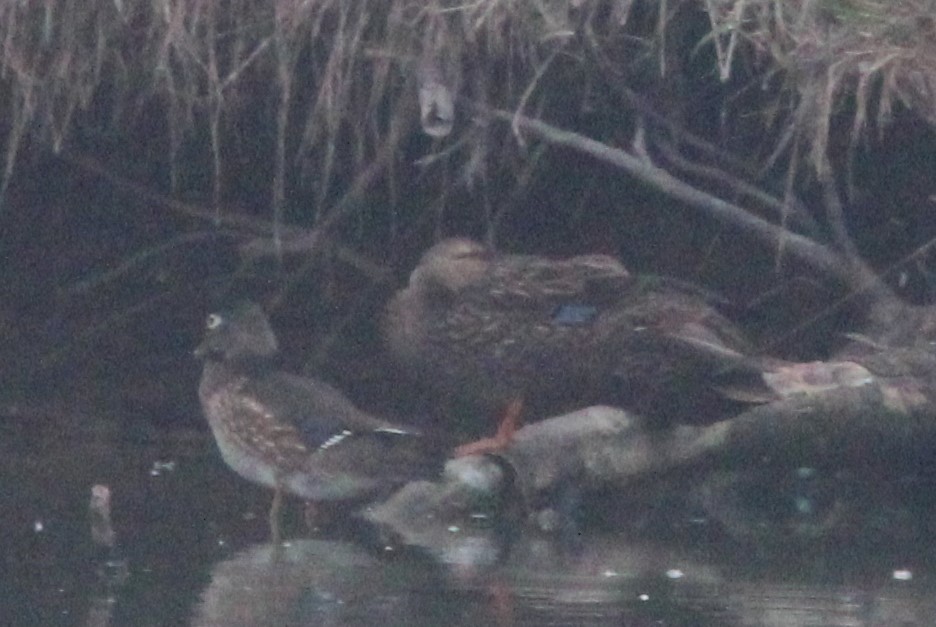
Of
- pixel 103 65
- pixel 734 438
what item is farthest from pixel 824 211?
pixel 103 65

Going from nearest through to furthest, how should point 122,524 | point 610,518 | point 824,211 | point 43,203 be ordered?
point 122,524 < point 610,518 < point 824,211 < point 43,203

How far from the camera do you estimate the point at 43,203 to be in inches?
293

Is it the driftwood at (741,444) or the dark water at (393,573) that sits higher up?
the driftwood at (741,444)

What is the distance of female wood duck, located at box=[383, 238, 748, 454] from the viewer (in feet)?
19.9

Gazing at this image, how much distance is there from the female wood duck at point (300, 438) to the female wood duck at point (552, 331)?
0.38 meters

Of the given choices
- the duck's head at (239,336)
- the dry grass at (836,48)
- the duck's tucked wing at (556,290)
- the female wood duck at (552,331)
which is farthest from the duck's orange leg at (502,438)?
the dry grass at (836,48)

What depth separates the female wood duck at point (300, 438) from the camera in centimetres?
573

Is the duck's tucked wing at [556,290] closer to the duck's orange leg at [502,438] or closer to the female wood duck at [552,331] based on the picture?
the female wood duck at [552,331]

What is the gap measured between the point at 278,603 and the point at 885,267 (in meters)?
3.06

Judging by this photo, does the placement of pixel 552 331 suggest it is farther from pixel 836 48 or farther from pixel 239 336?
pixel 836 48

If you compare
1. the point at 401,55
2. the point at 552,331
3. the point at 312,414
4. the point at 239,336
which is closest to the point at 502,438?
the point at 552,331

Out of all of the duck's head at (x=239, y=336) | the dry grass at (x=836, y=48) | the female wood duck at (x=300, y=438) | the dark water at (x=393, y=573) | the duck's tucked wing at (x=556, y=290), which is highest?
the dry grass at (x=836, y=48)

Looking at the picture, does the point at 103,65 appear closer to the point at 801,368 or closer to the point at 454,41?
the point at 454,41

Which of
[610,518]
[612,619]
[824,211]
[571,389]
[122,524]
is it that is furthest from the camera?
[824,211]
